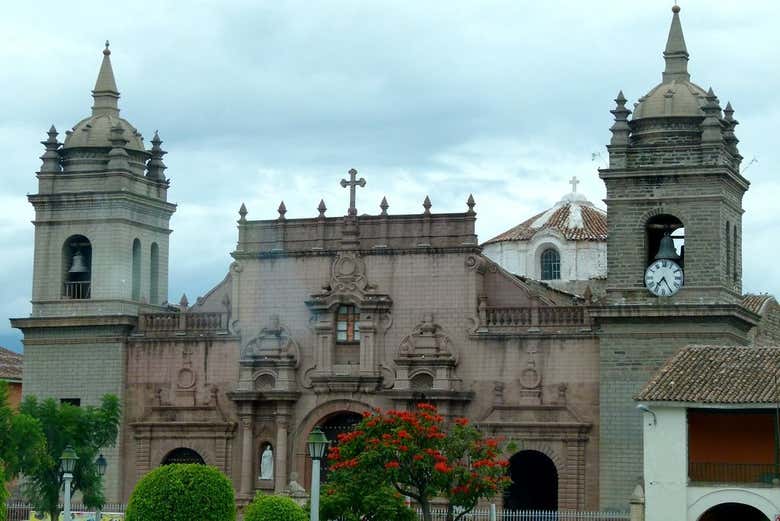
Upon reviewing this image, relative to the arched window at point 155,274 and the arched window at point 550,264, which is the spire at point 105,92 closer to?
the arched window at point 155,274

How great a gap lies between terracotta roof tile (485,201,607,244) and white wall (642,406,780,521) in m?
21.7

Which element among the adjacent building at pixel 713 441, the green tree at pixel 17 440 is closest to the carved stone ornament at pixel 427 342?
the adjacent building at pixel 713 441

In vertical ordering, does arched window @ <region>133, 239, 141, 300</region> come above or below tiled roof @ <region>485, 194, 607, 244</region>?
below

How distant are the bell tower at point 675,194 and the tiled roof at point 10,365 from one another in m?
23.6

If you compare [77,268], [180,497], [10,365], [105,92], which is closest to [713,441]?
[180,497]

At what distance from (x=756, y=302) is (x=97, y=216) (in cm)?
2057

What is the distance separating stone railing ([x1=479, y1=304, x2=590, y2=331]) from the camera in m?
55.3

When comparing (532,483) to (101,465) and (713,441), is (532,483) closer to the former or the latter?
(713,441)

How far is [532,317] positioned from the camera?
55.8 metres

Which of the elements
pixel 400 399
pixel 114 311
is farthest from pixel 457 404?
pixel 114 311

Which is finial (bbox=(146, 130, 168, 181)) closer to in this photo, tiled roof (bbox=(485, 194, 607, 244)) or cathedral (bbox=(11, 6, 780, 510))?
cathedral (bbox=(11, 6, 780, 510))

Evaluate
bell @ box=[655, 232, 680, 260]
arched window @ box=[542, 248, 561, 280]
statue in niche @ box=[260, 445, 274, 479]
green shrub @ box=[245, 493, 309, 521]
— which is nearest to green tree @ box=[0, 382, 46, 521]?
green shrub @ box=[245, 493, 309, 521]

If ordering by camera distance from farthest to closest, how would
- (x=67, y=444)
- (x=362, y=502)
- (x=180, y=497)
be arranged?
1. (x=67, y=444)
2. (x=362, y=502)
3. (x=180, y=497)

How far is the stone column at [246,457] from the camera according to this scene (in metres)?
57.2
